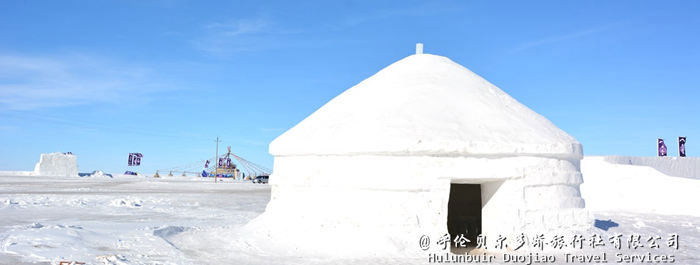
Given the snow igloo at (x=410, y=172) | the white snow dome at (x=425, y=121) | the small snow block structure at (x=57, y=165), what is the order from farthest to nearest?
the small snow block structure at (x=57, y=165) < the white snow dome at (x=425, y=121) < the snow igloo at (x=410, y=172)

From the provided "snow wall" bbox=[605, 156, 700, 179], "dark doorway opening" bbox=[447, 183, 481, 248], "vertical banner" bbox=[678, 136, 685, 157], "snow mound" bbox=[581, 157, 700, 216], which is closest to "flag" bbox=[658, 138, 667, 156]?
"vertical banner" bbox=[678, 136, 685, 157]

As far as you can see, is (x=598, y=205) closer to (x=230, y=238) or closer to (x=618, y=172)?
(x=618, y=172)

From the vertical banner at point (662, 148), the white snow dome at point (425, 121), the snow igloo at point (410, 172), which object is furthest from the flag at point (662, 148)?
the snow igloo at point (410, 172)

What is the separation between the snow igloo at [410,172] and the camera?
7734 millimetres

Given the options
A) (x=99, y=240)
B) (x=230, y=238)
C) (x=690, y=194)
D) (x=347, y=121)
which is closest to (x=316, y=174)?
(x=347, y=121)

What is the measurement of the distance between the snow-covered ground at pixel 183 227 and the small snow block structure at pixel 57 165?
124 feet

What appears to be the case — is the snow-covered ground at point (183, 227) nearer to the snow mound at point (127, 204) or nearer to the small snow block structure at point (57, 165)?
the snow mound at point (127, 204)

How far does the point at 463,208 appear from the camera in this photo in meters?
12.4

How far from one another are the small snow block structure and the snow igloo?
51.7 metres

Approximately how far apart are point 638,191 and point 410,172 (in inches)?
758

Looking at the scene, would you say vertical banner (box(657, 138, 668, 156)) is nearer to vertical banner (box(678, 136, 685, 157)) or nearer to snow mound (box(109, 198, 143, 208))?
vertical banner (box(678, 136, 685, 157))

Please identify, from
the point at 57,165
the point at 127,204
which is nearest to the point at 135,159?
the point at 57,165

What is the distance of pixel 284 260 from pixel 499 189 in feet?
11.4

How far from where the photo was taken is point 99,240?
8320 millimetres
